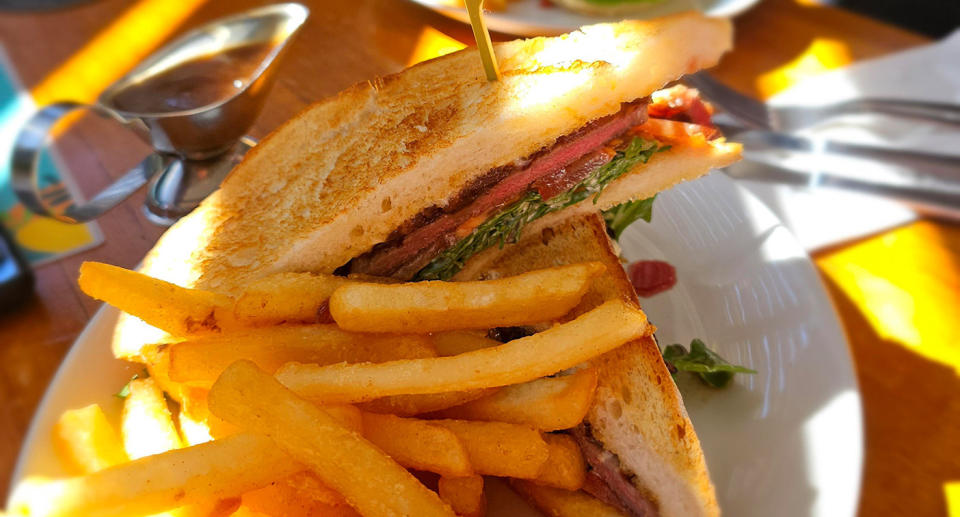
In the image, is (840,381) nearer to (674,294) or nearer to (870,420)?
(870,420)

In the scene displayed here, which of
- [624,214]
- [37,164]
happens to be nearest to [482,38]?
[624,214]

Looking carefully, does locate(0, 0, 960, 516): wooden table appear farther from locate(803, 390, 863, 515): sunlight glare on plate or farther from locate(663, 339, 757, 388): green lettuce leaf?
locate(663, 339, 757, 388): green lettuce leaf

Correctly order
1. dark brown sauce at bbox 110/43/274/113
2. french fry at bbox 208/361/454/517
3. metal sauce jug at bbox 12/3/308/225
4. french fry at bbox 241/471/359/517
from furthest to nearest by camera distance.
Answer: dark brown sauce at bbox 110/43/274/113 → metal sauce jug at bbox 12/3/308/225 → french fry at bbox 241/471/359/517 → french fry at bbox 208/361/454/517

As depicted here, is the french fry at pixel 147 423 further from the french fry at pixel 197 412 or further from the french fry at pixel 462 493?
the french fry at pixel 462 493

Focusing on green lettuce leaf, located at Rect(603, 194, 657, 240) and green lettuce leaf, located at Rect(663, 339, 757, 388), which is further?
green lettuce leaf, located at Rect(603, 194, 657, 240)

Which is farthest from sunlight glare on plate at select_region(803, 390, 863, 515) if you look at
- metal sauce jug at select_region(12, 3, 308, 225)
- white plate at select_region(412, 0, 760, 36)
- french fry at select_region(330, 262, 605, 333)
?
metal sauce jug at select_region(12, 3, 308, 225)

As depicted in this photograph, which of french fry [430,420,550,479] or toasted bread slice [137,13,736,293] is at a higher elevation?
toasted bread slice [137,13,736,293]

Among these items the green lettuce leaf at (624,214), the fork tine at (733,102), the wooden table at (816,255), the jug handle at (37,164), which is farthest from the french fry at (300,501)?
the fork tine at (733,102)

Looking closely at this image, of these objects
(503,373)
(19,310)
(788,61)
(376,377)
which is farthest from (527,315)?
(788,61)
